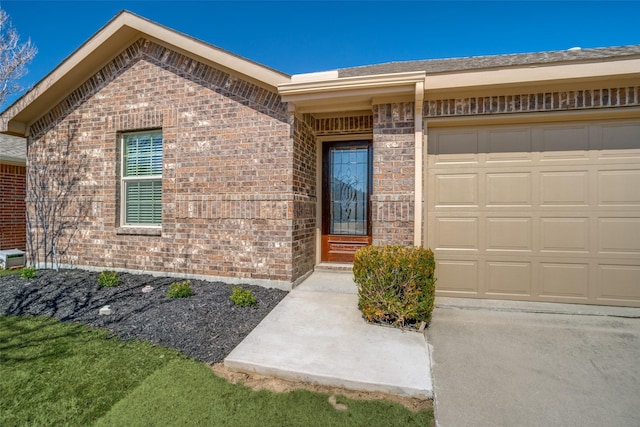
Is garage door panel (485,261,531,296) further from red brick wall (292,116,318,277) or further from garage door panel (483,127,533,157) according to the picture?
red brick wall (292,116,318,277)

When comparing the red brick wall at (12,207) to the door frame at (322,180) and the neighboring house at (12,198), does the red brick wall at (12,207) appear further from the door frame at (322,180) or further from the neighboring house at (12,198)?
the door frame at (322,180)

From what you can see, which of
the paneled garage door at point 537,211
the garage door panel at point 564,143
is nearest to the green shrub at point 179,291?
the paneled garage door at point 537,211

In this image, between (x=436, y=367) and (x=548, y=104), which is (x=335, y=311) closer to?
(x=436, y=367)

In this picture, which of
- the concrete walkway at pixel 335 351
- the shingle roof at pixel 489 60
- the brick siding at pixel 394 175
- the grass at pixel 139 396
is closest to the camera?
the grass at pixel 139 396

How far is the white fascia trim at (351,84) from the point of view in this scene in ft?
13.8

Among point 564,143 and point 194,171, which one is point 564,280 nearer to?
point 564,143

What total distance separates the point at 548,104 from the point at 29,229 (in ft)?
32.0

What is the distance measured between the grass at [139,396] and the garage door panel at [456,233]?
2722mm

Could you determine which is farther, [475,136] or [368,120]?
[368,120]

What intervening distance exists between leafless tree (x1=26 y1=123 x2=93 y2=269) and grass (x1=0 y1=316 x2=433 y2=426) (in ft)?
12.0

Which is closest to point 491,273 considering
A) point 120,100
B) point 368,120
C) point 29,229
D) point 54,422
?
point 368,120

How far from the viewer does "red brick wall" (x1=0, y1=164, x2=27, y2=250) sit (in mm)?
7934

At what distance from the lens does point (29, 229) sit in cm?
662

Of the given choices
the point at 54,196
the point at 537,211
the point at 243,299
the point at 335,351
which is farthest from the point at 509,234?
the point at 54,196
